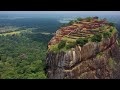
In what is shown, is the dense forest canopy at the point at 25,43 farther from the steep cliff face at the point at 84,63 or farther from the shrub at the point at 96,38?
the shrub at the point at 96,38

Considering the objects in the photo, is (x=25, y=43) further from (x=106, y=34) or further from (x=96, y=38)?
(x=106, y=34)

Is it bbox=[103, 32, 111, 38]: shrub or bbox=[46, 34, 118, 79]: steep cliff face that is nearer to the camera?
bbox=[46, 34, 118, 79]: steep cliff face

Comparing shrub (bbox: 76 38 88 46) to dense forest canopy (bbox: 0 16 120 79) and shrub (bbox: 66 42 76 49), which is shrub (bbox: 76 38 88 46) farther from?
dense forest canopy (bbox: 0 16 120 79)

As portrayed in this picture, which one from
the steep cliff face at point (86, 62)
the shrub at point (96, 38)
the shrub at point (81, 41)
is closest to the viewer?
the steep cliff face at point (86, 62)

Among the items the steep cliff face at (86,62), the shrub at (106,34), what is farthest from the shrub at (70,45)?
the shrub at (106,34)

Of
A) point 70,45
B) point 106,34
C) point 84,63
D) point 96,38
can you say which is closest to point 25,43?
point 70,45

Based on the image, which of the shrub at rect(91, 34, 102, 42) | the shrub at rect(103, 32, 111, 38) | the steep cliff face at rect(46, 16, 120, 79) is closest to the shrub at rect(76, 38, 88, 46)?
the steep cliff face at rect(46, 16, 120, 79)
